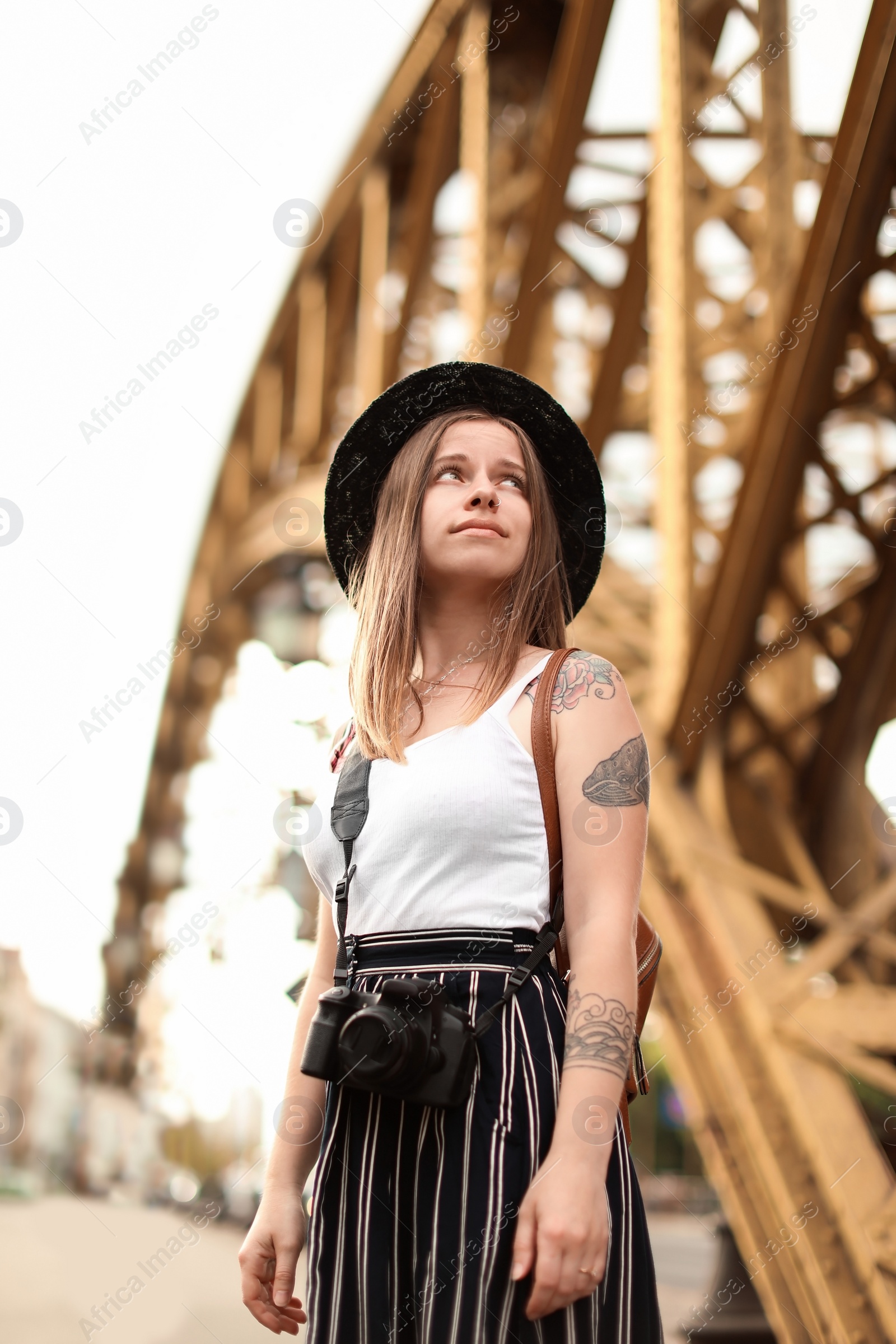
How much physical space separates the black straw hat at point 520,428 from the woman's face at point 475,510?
4.4 inches

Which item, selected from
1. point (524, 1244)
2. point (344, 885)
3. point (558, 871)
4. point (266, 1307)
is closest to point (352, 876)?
point (344, 885)

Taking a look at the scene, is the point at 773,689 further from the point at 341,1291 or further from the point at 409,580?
the point at 341,1291

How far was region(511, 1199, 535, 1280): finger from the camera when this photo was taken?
1344 millimetres

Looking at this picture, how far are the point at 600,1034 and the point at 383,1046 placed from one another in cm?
28

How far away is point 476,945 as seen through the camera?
1.55 m

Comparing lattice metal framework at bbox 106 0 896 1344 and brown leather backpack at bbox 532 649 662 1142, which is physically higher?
lattice metal framework at bbox 106 0 896 1344

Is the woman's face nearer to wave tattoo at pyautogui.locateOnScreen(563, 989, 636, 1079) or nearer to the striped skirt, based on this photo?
the striped skirt

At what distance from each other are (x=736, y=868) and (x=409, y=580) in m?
2.64

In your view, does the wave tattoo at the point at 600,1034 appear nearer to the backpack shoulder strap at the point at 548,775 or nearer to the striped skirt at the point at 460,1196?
the striped skirt at the point at 460,1196

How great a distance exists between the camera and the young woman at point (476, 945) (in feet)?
4.59

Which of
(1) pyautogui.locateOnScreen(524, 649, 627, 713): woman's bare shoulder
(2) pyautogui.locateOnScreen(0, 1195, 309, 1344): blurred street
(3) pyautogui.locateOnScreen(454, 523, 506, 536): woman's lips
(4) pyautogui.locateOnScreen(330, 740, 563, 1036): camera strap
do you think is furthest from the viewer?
(2) pyautogui.locateOnScreen(0, 1195, 309, 1344): blurred street

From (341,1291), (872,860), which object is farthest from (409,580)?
(872,860)

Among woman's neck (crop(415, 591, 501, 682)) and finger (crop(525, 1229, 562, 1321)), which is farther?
woman's neck (crop(415, 591, 501, 682))

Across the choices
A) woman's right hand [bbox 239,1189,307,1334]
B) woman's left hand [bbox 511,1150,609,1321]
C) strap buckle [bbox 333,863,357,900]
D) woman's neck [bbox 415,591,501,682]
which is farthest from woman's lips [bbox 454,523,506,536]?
woman's right hand [bbox 239,1189,307,1334]
